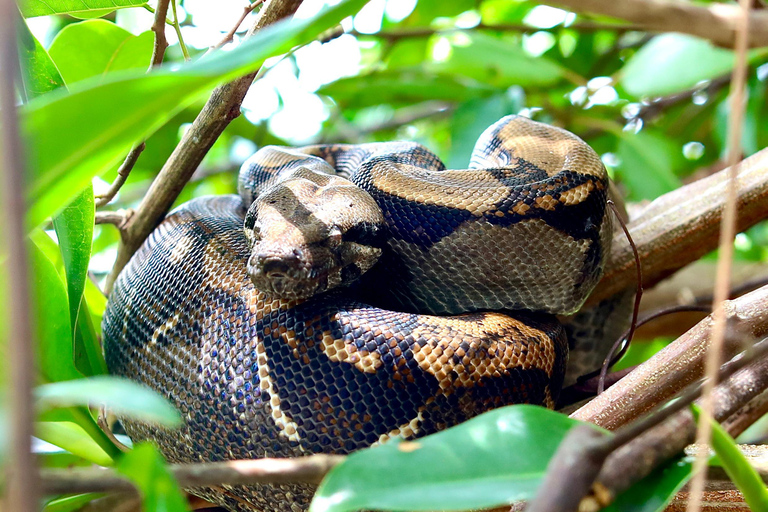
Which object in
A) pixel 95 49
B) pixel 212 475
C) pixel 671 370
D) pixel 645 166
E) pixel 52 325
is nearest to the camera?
pixel 212 475

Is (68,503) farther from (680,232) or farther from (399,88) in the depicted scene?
(399,88)

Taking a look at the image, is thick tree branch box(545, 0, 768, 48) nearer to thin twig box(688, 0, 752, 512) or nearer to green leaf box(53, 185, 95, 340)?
thin twig box(688, 0, 752, 512)

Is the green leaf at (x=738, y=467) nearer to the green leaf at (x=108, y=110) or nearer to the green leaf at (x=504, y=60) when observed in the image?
the green leaf at (x=108, y=110)

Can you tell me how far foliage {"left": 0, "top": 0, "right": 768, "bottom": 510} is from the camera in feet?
2.98

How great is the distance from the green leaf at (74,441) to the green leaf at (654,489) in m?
1.40

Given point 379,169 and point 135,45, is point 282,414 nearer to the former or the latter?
point 379,169

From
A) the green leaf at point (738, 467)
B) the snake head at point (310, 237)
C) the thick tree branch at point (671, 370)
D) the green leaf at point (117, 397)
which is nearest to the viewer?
the green leaf at point (117, 397)

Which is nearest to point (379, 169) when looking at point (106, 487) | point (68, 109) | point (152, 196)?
point (152, 196)

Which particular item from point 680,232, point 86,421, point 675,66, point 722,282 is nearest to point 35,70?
point 86,421

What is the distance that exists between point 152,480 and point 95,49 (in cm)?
187

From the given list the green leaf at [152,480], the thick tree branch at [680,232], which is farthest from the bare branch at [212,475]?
the thick tree branch at [680,232]

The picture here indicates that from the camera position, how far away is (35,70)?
158cm

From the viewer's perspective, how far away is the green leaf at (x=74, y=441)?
162 cm

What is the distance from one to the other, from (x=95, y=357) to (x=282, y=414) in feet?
2.57
